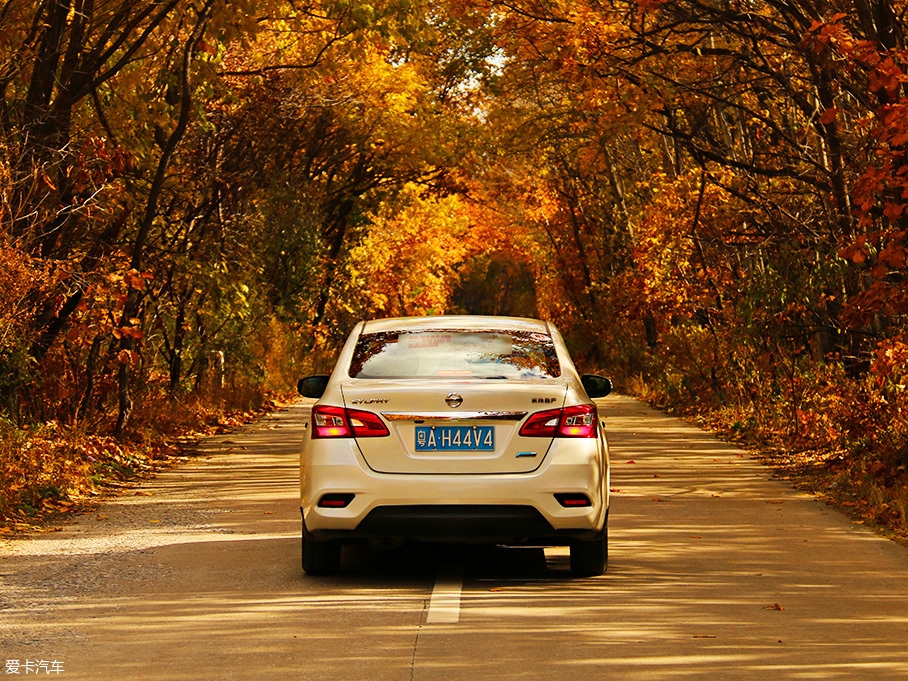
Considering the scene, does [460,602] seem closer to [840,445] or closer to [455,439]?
[455,439]

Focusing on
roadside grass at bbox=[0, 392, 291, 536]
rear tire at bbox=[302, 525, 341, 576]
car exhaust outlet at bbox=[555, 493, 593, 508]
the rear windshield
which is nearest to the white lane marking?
rear tire at bbox=[302, 525, 341, 576]

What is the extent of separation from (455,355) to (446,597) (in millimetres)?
1626

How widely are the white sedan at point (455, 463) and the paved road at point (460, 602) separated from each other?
0.40 meters

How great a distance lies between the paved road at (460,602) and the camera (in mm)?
6352

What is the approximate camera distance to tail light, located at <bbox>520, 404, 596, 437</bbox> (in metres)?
8.25

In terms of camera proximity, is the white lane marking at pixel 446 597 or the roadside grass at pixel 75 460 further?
the roadside grass at pixel 75 460

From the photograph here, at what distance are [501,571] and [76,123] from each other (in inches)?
461

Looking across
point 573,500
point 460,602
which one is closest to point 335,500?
point 460,602

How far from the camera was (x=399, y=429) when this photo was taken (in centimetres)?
822

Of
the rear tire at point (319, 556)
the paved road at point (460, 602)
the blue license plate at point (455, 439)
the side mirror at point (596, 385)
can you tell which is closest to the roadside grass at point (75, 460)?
the paved road at point (460, 602)

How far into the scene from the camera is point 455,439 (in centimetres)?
819

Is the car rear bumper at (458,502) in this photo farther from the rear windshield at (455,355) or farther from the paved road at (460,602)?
the rear windshield at (455,355)

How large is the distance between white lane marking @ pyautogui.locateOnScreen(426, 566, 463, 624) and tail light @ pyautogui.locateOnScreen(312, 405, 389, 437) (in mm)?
994

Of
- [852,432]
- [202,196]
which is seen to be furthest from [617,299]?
[852,432]
